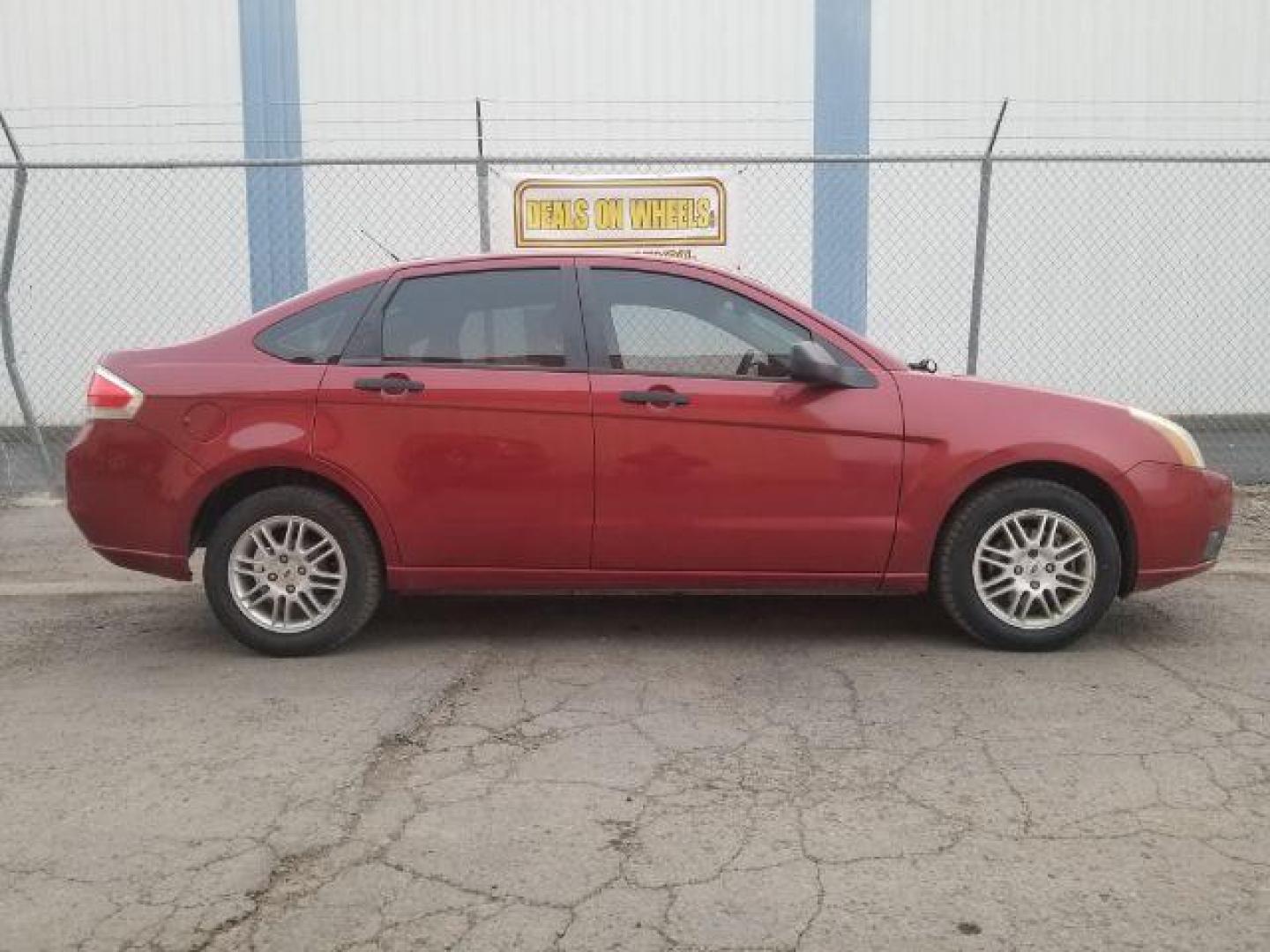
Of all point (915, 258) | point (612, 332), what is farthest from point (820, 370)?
point (915, 258)

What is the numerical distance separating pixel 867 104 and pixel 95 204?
6957mm

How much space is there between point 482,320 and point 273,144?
688 centimetres

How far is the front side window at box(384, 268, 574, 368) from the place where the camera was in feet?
15.8

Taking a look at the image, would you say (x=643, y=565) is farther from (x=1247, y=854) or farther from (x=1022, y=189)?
(x=1022, y=189)

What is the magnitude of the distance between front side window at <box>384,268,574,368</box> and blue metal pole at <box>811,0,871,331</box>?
21.3 feet

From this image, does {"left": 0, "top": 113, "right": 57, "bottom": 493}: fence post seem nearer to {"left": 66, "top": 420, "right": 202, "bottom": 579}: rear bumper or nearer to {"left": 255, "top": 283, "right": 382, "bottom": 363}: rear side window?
{"left": 66, "top": 420, "right": 202, "bottom": 579}: rear bumper

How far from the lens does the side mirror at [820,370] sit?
182 inches

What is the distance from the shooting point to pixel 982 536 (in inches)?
186

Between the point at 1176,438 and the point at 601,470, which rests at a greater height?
the point at 1176,438

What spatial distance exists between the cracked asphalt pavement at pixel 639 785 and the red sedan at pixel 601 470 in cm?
32

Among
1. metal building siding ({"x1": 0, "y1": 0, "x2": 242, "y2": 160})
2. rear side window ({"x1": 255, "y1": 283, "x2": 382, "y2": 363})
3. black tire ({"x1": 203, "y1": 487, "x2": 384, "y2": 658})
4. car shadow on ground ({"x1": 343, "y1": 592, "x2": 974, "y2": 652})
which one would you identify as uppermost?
metal building siding ({"x1": 0, "y1": 0, "x2": 242, "y2": 160})

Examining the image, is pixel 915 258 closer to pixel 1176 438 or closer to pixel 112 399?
pixel 1176 438

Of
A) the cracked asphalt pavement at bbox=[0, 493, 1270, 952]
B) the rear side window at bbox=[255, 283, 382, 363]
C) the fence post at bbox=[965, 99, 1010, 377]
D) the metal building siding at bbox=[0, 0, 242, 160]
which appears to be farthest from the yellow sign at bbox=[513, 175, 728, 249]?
the metal building siding at bbox=[0, 0, 242, 160]

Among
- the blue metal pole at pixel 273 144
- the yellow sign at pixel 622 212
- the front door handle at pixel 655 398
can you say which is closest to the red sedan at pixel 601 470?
the front door handle at pixel 655 398
